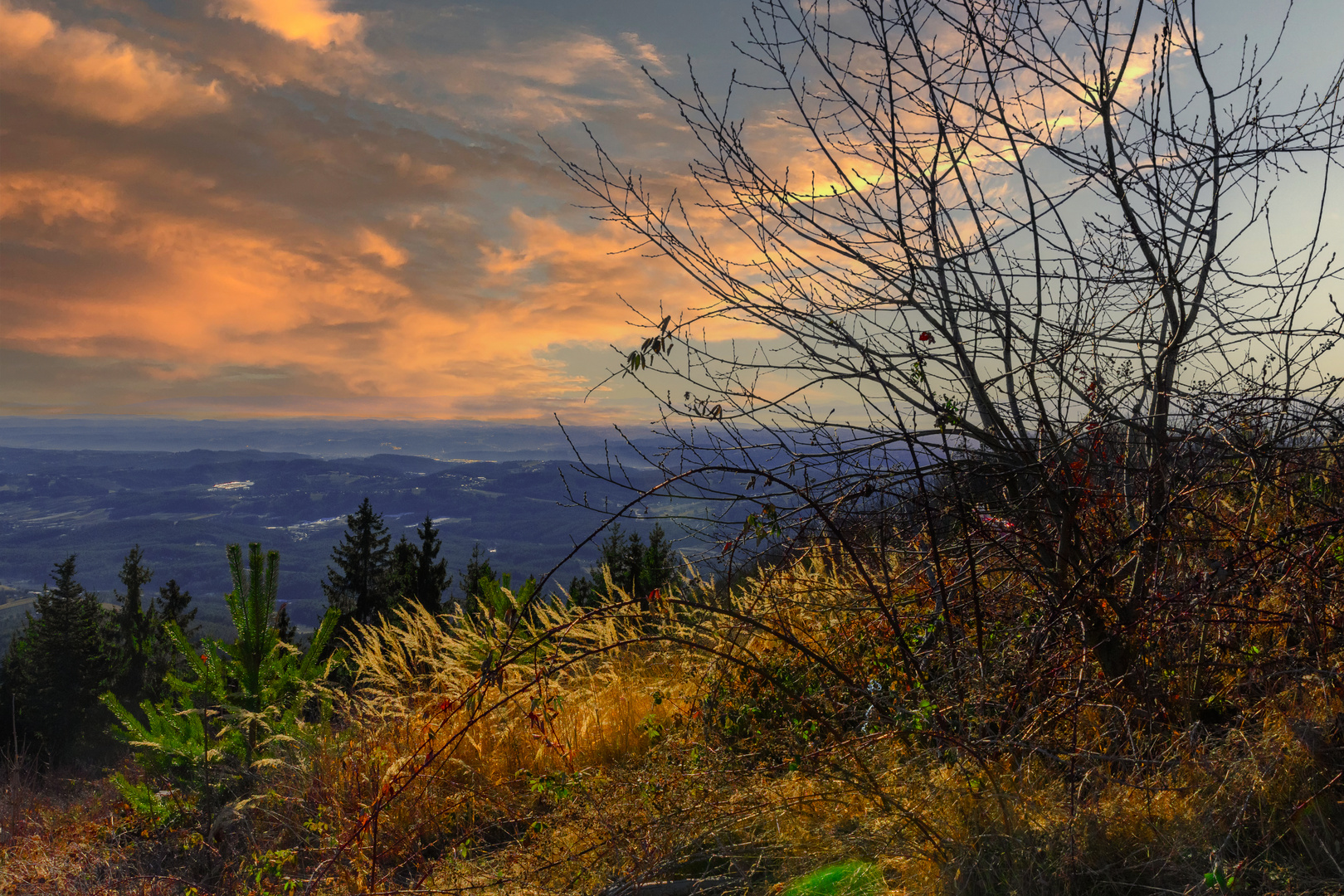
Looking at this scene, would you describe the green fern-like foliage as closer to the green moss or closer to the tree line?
the green moss

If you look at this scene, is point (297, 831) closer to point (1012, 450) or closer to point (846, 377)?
point (846, 377)

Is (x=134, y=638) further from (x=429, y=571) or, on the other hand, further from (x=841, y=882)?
(x=841, y=882)

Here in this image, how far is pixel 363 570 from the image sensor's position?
105 feet

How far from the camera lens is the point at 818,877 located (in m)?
2.76

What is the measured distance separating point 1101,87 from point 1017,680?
2728 millimetres

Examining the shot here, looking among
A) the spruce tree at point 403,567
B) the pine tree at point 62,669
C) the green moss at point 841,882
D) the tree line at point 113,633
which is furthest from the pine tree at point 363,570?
the green moss at point 841,882

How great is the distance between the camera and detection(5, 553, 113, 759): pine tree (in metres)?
37.6

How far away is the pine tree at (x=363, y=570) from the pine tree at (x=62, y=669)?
15860 mm

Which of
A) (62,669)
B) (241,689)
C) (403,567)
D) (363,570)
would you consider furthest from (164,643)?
(241,689)

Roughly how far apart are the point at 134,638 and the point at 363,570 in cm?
2011

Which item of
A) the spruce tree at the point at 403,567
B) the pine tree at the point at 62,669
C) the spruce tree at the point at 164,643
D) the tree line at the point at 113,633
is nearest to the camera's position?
the spruce tree at the point at 403,567

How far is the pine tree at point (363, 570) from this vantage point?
3116 centimetres

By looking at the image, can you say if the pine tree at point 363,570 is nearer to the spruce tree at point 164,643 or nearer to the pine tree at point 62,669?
the spruce tree at point 164,643

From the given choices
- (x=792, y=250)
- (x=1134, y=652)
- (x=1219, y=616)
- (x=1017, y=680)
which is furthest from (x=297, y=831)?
(x=1219, y=616)
